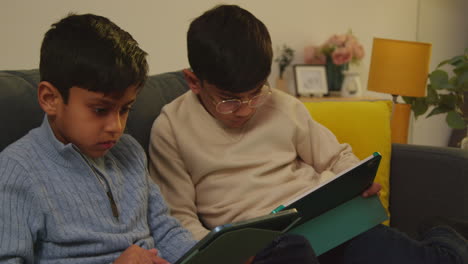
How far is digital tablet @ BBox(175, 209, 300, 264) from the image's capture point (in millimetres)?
712

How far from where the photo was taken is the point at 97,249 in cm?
88

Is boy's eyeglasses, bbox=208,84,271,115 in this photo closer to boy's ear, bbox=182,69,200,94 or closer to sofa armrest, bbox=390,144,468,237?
boy's ear, bbox=182,69,200,94

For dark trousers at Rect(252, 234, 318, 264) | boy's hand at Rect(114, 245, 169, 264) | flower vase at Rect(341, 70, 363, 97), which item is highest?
boy's hand at Rect(114, 245, 169, 264)

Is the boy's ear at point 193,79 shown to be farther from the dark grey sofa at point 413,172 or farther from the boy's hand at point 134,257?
the boy's hand at point 134,257

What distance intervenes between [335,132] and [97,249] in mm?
1007

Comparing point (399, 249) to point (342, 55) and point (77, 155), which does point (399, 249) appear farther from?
point (342, 55)

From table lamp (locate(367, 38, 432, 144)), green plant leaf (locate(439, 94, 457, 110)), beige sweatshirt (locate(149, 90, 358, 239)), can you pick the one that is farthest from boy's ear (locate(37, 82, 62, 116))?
green plant leaf (locate(439, 94, 457, 110))

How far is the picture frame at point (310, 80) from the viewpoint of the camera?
3.36 metres

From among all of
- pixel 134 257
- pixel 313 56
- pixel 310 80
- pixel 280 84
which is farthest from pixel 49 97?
pixel 313 56

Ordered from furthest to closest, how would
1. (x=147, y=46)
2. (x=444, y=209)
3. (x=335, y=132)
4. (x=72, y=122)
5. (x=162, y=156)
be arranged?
(x=147, y=46)
(x=335, y=132)
(x=444, y=209)
(x=162, y=156)
(x=72, y=122)

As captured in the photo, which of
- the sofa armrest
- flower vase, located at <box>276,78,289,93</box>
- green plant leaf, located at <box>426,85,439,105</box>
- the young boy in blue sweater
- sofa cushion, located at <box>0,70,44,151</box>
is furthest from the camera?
flower vase, located at <box>276,78,289,93</box>

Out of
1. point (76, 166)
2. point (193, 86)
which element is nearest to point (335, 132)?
point (193, 86)

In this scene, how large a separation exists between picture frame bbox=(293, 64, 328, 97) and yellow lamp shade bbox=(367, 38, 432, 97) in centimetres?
114

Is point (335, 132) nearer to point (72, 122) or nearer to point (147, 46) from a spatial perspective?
point (72, 122)
